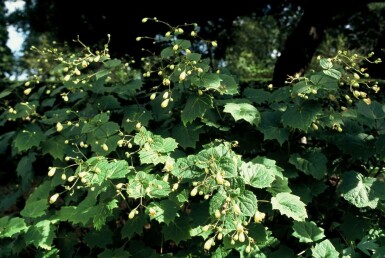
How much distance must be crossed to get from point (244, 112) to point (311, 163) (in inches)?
19.8

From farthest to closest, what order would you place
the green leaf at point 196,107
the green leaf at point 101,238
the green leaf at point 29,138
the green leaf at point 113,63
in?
the green leaf at point 29,138 → the green leaf at point 113,63 → the green leaf at point 101,238 → the green leaf at point 196,107

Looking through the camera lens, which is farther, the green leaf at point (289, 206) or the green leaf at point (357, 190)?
the green leaf at point (357, 190)

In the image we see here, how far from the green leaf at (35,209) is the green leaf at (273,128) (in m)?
1.48

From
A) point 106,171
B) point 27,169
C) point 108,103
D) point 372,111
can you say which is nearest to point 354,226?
point 372,111

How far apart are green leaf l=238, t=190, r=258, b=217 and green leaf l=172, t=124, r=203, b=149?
2.13 feet

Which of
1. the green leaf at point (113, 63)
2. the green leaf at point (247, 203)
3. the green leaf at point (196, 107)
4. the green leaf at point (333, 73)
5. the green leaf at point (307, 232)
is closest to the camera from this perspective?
the green leaf at point (247, 203)

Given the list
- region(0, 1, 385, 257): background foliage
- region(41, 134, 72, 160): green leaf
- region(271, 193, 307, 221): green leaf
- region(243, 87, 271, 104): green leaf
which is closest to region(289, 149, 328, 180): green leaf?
Result: region(0, 1, 385, 257): background foliage

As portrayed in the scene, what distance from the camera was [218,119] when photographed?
248cm

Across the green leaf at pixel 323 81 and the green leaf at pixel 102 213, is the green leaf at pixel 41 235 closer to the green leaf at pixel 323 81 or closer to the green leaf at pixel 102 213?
the green leaf at pixel 102 213

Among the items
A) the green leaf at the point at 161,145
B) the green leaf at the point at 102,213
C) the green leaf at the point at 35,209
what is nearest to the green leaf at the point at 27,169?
the green leaf at the point at 35,209

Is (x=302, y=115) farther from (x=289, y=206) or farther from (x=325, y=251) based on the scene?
(x=325, y=251)

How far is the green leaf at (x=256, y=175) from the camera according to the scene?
185 cm

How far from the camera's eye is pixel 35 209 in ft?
8.04

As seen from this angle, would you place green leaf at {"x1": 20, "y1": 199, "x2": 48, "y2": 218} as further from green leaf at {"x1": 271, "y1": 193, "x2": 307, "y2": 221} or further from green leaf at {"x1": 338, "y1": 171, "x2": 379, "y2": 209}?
green leaf at {"x1": 338, "y1": 171, "x2": 379, "y2": 209}
